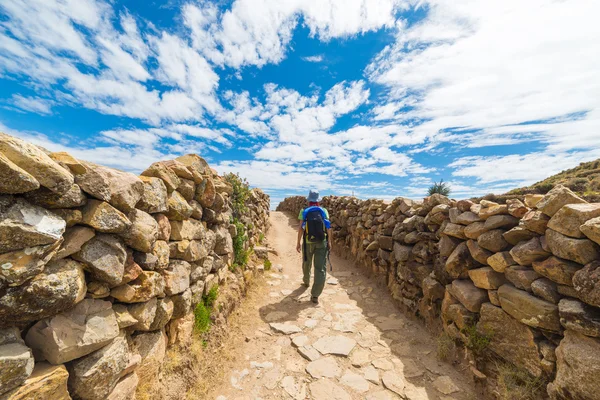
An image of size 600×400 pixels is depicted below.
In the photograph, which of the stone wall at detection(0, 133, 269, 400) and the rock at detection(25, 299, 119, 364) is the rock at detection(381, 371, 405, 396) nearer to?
the stone wall at detection(0, 133, 269, 400)

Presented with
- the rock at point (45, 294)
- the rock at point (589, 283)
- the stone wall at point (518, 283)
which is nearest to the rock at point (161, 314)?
the rock at point (45, 294)

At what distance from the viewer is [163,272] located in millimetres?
3764

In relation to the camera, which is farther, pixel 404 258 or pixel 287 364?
pixel 404 258

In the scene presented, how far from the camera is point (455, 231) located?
522 cm

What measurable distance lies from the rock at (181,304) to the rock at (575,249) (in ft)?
16.5

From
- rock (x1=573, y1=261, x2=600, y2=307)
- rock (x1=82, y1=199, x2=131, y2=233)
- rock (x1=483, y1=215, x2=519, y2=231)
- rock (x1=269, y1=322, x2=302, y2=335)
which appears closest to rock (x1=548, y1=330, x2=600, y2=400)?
rock (x1=573, y1=261, x2=600, y2=307)

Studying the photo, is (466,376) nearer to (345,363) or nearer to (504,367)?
(504,367)

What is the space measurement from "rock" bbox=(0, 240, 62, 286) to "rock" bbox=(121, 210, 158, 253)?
827 millimetres

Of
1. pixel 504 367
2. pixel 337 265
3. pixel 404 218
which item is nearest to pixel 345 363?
pixel 504 367

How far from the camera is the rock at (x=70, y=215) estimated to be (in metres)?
2.40

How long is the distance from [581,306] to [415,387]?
8.33 ft

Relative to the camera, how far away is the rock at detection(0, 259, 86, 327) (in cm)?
202

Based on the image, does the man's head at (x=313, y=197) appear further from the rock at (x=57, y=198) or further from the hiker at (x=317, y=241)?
the rock at (x=57, y=198)

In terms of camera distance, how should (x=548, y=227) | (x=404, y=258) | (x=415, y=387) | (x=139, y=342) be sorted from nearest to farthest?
(x=139, y=342)
(x=548, y=227)
(x=415, y=387)
(x=404, y=258)
